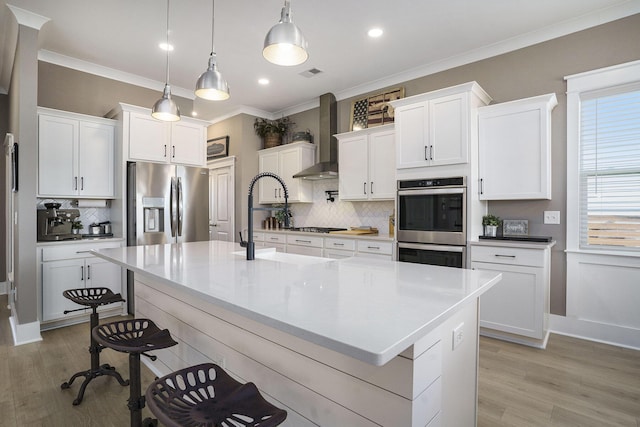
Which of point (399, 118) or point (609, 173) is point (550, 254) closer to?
point (609, 173)

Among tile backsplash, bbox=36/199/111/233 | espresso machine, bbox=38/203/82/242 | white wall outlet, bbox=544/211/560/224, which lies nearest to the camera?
white wall outlet, bbox=544/211/560/224

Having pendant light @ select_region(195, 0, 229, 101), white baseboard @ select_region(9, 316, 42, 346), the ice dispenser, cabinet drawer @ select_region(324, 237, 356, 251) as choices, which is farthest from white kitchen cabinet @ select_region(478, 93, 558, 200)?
white baseboard @ select_region(9, 316, 42, 346)

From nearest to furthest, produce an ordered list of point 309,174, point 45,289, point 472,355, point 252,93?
point 472,355
point 45,289
point 309,174
point 252,93

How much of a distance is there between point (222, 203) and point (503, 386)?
510 cm

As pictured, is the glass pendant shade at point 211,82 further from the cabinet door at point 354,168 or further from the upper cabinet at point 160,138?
the cabinet door at point 354,168

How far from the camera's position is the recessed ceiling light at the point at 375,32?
3.29m

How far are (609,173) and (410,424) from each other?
3313 millimetres

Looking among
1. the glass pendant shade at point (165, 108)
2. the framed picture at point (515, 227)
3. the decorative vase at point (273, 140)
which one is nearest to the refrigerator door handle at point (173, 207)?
the glass pendant shade at point (165, 108)

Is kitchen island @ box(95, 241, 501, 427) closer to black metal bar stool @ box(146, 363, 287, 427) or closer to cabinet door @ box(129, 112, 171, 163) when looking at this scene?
black metal bar stool @ box(146, 363, 287, 427)

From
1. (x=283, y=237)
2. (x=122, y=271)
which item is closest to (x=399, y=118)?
(x=283, y=237)

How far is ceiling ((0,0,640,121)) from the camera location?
2.91m

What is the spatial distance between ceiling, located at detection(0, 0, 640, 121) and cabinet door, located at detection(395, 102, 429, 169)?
69cm

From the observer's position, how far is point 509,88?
3518 mm

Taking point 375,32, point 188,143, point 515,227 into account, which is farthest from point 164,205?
point 515,227
